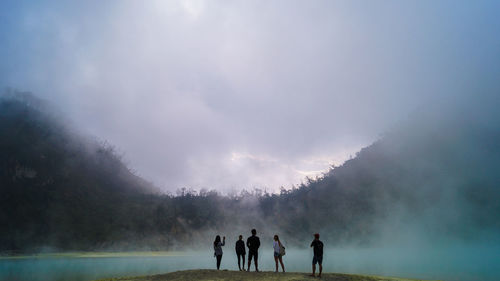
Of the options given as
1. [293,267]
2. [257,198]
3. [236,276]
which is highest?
[257,198]

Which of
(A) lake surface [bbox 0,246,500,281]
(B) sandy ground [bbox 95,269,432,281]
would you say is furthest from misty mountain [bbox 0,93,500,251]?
(B) sandy ground [bbox 95,269,432,281]

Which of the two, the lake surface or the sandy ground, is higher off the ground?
the sandy ground

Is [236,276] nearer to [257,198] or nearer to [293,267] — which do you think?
[293,267]

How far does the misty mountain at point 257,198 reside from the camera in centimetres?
11100

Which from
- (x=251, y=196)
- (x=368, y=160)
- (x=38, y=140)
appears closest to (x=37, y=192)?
(x=38, y=140)

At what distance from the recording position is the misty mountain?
111000mm

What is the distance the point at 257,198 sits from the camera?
161500 millimetres

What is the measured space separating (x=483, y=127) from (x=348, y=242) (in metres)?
65.0

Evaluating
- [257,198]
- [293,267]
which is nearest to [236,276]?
[293,267]

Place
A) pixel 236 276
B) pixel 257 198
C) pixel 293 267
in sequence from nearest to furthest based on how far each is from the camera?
1. pixel 236 276
2. pixel 293 267
3. pixel 257 198

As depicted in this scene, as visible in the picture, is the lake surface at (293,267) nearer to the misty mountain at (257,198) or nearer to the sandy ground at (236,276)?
the sandy ground at (236,276)

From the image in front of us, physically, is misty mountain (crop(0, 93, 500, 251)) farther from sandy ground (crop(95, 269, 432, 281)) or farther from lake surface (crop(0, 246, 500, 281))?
sandy ground (crop(95, 269, 432, 281))

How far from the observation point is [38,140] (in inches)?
5753

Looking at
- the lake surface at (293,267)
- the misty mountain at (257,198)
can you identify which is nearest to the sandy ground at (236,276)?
the lake surface at (293,267)
